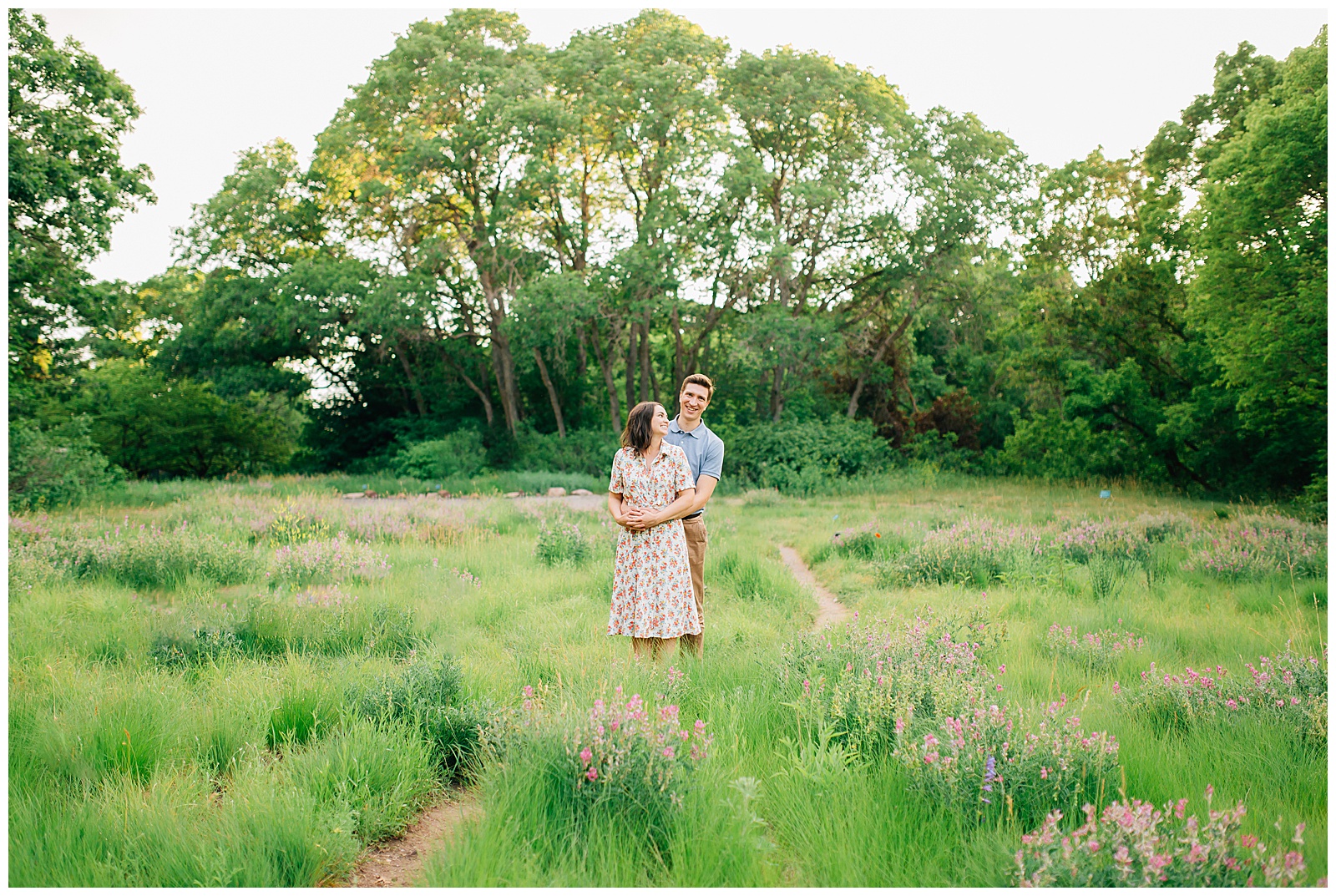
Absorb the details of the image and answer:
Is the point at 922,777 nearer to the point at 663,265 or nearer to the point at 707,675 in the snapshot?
the point at 707,675

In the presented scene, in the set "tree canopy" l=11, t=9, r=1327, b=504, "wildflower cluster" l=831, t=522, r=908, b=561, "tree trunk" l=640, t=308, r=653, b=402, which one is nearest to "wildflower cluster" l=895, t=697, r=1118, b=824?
"wildflower cluster" l=831, t=522, r=908, b=561

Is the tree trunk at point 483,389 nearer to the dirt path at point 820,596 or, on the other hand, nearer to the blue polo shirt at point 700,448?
the dirt path at point 820,596

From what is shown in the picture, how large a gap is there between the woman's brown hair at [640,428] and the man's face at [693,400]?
0.59 m

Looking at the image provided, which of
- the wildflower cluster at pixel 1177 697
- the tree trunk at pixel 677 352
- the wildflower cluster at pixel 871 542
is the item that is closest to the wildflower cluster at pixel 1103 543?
the wildflower cluster at pixel 871 542

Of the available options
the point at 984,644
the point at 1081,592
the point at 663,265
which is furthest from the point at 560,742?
the point at 663,265

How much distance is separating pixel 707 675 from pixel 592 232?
21.8 m

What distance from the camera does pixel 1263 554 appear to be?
308 inches

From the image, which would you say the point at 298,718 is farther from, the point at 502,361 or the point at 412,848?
the point at 502,361

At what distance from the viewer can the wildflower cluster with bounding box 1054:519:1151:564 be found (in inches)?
341

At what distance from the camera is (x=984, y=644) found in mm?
5121

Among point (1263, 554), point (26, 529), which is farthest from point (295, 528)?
point (1263, 554)

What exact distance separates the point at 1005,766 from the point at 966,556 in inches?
216

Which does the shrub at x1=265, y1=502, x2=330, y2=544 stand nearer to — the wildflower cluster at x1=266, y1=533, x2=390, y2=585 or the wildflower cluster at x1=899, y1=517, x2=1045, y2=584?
the wildflower cluster at x1=266, y1=533, x2=390, y2=585

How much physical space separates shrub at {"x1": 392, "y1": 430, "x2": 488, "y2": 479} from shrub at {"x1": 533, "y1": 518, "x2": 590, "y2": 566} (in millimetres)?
13620
